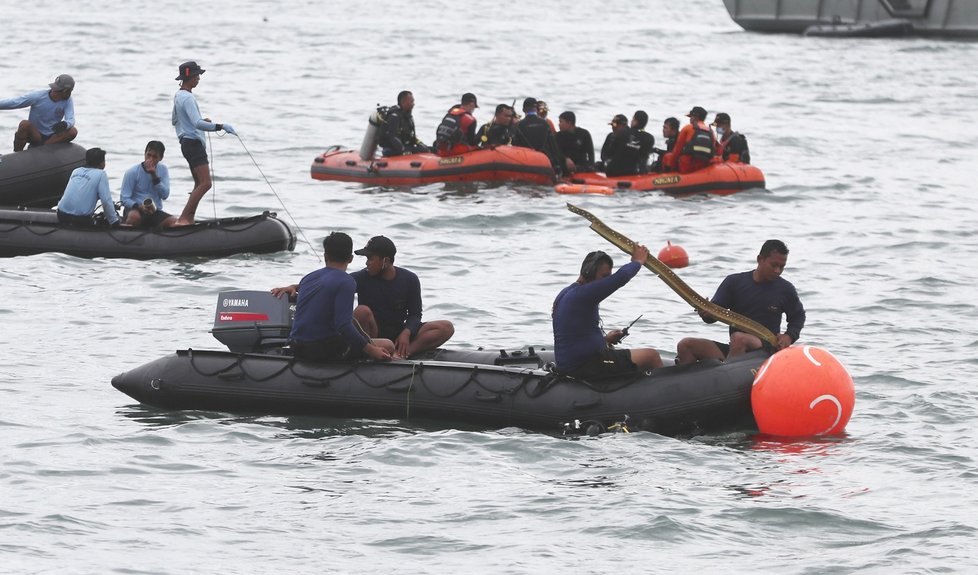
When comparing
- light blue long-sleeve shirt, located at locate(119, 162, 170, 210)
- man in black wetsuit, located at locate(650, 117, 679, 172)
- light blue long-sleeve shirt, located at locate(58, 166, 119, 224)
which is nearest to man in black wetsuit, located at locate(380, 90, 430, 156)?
man in black wetsuit, located at locate(650, 117, 679, 172)

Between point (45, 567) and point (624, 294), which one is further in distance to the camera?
point (624, 294)

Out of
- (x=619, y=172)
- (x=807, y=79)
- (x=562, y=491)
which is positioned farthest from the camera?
(x=807, y=79)

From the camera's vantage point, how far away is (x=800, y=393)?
10477 millimetres

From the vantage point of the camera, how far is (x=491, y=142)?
75.8 feet

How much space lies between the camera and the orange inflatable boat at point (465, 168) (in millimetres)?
22828

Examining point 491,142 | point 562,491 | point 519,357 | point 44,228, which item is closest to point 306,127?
point 491,142

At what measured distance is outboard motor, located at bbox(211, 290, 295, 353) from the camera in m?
12.0

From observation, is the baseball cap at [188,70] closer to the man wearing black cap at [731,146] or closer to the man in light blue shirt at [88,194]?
the man in light blue shirt at [88,194]

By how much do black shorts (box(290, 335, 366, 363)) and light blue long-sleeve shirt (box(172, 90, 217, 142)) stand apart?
6.25 meters

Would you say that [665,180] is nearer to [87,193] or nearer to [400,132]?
[400,132]

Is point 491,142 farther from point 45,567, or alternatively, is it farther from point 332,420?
point 45,567

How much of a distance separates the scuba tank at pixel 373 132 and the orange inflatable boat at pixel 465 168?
140 millimetres

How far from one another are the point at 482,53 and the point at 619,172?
28131mm

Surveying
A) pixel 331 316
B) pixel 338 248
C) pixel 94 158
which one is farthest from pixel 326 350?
pixel 94 158
